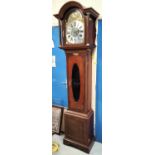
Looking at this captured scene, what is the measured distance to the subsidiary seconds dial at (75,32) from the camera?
1.90 meters

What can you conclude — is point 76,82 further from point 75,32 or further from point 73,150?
point 73,150

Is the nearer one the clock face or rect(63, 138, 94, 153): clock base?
the clock face

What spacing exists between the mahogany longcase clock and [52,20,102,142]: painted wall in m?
0.10

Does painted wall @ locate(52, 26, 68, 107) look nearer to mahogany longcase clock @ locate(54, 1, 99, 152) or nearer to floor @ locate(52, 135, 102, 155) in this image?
mahogany longcase clock @ locate(54, 1, 99, 152)

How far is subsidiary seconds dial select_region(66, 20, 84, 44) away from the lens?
1903mm

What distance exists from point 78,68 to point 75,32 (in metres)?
0.45

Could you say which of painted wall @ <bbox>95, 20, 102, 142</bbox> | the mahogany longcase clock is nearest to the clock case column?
the mahogany longcase clock

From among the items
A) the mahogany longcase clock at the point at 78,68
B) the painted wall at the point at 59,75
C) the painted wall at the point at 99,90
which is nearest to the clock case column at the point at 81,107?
the mahogany longcase clock at the point at 78,68

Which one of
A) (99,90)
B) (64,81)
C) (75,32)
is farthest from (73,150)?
(75,32)

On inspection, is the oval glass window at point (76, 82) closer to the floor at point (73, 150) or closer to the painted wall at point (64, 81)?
the painted wall at point (64, 81)
